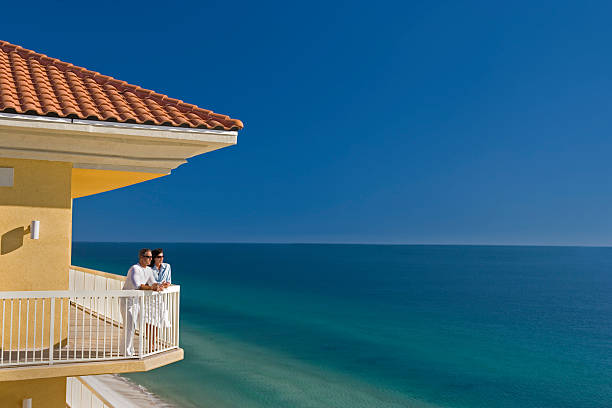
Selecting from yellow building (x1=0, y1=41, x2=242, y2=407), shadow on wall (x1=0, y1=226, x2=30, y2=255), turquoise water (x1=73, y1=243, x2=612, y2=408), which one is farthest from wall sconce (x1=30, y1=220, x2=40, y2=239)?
turquoise water (x1=73, y1=243, x2=612, y2=408)

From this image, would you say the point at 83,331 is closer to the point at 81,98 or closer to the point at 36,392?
the point at 36,392

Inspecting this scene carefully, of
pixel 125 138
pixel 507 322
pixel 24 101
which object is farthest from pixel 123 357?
pixel 507 322

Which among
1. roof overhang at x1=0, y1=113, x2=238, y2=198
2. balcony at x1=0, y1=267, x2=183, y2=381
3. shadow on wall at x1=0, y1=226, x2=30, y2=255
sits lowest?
balcony at x1=0, y1=267, x2=183, y2=381

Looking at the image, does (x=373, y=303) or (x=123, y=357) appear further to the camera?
(x=373, y=303)

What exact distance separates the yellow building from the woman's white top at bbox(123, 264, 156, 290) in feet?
0.87

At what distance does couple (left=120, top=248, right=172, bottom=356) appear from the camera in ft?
26.8

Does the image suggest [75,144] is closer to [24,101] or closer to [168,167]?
[24,101]

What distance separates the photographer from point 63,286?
29.0 ft

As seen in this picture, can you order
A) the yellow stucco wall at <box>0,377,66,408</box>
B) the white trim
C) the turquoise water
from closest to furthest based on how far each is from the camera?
the white trim
the yellow stucco wall at <box>0,377,66,408</box>
the turquoise water

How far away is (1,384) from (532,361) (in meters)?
45.0

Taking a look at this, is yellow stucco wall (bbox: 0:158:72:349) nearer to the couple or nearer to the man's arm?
the couple

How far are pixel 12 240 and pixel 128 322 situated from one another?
224 centimetres

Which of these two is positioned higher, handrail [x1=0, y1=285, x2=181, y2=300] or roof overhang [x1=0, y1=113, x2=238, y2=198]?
roof overhang [x1=0, y1=113, x2=238, y2=198]

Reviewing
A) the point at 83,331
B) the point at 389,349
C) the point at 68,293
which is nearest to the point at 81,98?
the point at 68,293
